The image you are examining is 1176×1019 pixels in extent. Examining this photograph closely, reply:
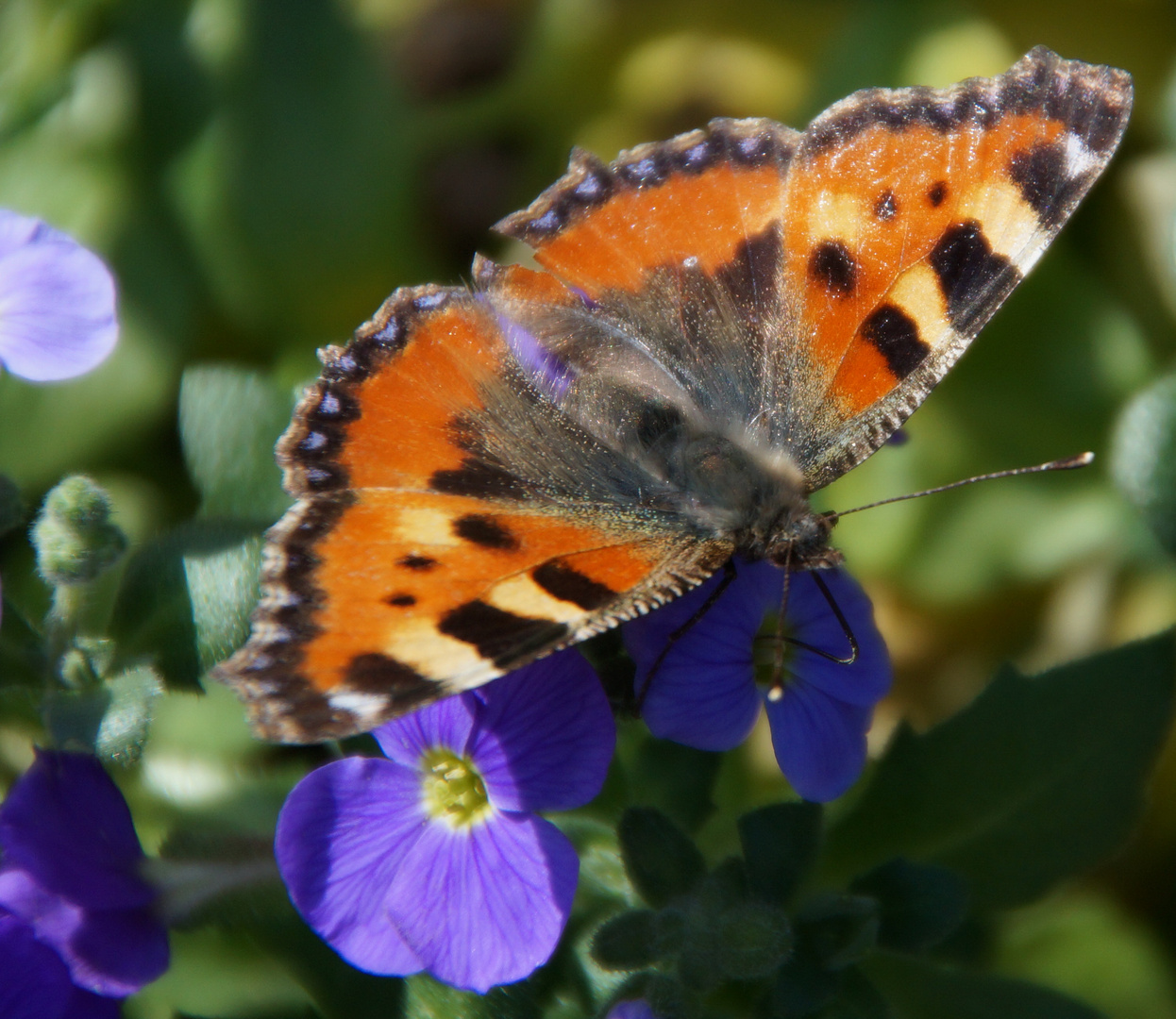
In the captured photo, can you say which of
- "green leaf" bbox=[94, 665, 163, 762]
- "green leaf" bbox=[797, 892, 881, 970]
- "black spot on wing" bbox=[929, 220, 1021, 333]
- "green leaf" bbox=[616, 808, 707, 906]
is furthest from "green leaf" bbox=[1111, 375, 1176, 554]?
"green leaf" bbox=[94, 665, 163, 762]

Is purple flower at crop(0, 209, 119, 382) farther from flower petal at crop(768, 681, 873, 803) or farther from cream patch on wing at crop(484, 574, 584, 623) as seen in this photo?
flower petal at crop(768, 681, 873, 803)

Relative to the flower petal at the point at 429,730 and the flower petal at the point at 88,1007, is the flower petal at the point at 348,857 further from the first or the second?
the flower petal at the point at 88,1007

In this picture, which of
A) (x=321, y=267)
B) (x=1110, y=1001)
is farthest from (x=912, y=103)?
(x=1110, y=1001)

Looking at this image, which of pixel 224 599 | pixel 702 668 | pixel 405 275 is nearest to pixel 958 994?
pixel 702 668

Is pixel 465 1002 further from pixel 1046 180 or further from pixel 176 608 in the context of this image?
pixel 1046 180

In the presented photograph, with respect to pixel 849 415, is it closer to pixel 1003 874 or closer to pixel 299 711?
pixel 1003 874
